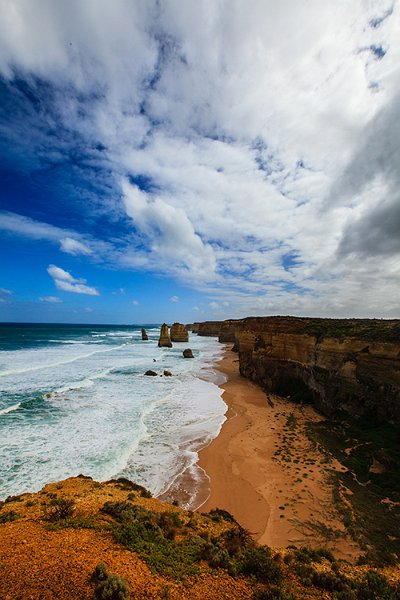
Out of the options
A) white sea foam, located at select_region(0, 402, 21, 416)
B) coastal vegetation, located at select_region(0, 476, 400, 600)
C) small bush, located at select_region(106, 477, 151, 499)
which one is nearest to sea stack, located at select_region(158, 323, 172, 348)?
white sea foam, located at select_region(0, 402, 21, 416)

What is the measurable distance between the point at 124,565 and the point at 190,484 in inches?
288

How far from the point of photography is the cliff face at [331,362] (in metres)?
16.9

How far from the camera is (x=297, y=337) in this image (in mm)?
25984

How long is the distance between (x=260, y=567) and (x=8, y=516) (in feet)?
19.2

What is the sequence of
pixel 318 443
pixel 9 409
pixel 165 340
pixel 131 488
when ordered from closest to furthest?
pixel 131 488 < pixel 318 443 < pixel 9 409 < pixel 165 340

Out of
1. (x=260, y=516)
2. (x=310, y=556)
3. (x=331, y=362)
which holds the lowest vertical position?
(x=260, y=516)

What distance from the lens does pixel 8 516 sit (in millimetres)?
6879

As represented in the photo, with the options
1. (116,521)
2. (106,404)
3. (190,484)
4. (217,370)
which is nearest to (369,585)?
(116,521)

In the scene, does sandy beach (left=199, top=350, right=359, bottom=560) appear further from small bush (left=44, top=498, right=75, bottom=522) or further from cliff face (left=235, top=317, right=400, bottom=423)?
small bush (left=44, top=498, right=75, bottom=522)

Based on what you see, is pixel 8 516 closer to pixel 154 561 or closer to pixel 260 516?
pixel 154 561

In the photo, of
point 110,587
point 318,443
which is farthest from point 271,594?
point 318,443

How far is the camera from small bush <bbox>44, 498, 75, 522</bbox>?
684cm

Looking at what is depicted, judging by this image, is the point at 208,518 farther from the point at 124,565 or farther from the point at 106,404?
the point at 106,404

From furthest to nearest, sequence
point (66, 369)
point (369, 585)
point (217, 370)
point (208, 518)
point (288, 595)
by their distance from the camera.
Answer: point (217, 370) < point (66, 369) < point (208, 518) < point (369, 585) < point (288, 595)
